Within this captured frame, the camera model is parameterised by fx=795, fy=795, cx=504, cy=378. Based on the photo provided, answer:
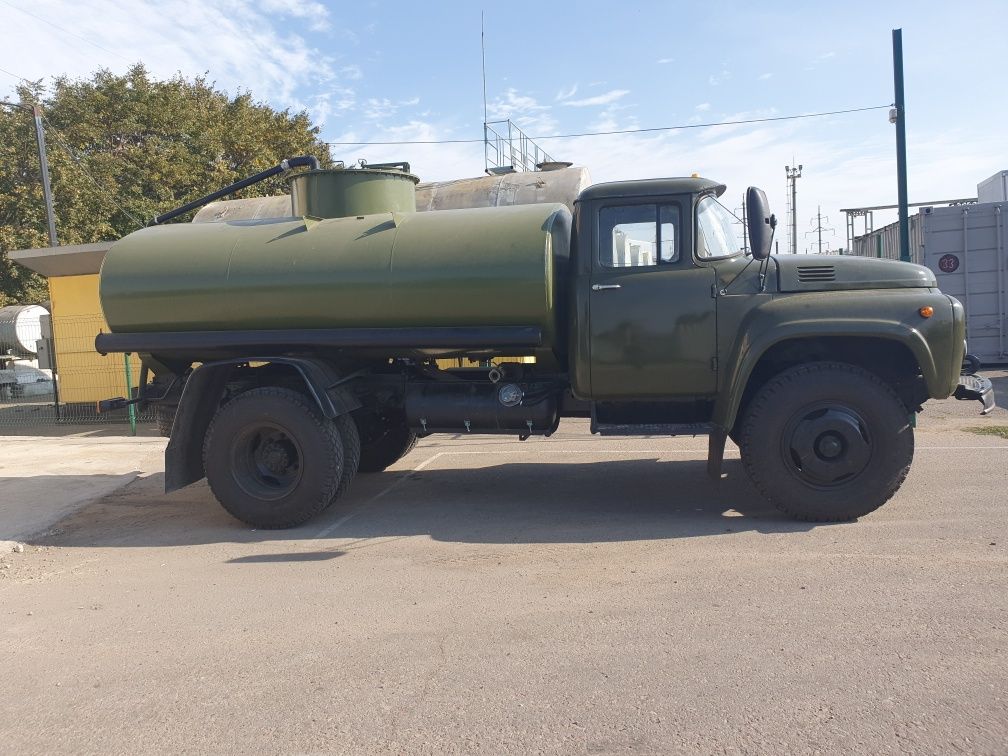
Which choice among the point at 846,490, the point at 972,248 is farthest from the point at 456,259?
the point at 972,248

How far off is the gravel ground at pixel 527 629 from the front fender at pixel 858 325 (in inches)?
44.1

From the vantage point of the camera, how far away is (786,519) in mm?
6070

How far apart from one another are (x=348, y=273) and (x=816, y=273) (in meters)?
3.65

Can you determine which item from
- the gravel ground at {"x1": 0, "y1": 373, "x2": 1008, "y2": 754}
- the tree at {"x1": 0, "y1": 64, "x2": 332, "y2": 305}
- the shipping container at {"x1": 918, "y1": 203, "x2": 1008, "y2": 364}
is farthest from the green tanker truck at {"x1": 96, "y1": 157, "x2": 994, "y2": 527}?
the tree at {"x1": 0, "y1": 64, "x2": 332, "y2": 305}

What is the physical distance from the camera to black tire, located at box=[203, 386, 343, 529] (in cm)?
653

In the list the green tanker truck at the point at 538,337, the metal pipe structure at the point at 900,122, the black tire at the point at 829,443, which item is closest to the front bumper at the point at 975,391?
the green tanker truck at the point at 538,337

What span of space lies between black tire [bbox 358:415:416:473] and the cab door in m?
2.82

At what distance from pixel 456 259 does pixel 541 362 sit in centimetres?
120

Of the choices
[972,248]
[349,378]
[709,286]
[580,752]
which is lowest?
[580,752]

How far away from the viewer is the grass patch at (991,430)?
30.5ft

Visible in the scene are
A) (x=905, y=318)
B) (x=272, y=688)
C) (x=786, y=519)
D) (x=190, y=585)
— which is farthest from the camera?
(x=786, y=519)

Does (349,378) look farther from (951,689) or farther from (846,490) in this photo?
(951,689)

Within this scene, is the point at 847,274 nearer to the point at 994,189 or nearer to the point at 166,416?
the point at 166,416

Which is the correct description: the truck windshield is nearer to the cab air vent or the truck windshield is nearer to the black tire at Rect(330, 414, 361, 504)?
the cab air vent
